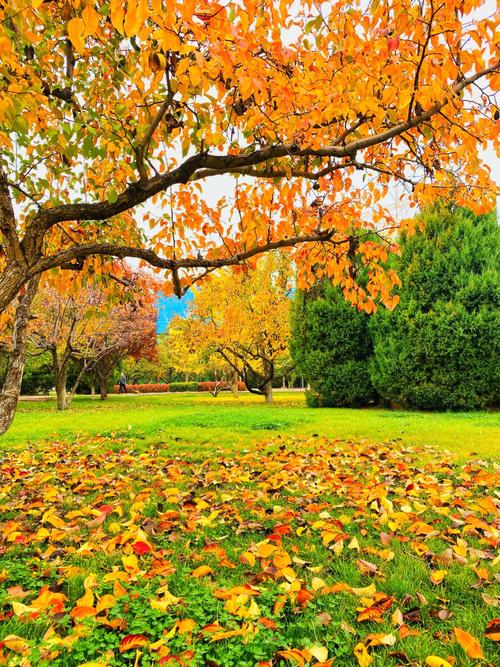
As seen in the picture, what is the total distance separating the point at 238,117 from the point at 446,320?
34.6 feet

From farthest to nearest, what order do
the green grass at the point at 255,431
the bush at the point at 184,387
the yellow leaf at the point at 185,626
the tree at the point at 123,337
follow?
1. the bush at the point at 184,387
2. the tree at the point at 123,337
3. the green grass at the point at 255,431
4. the yellow leaf at the point at 185,626

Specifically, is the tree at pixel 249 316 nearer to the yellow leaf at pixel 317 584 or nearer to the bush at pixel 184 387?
the yellow leaf at pixel 317 584

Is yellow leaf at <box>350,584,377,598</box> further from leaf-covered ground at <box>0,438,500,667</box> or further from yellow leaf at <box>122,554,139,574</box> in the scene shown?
yellow leaf at <box>122,554,139,574</box>

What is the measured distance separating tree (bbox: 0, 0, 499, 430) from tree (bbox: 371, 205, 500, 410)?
26.6 feet

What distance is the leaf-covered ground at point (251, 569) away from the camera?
5.82ft

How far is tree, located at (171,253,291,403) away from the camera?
18.0 m

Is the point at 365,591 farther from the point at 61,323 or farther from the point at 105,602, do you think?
the point at 61,323

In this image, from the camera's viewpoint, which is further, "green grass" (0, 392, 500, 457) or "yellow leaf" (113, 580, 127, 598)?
→ "green grass" (0, 392, 500, 457)

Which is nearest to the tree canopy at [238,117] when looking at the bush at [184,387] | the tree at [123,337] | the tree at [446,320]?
the tree at [123,337]

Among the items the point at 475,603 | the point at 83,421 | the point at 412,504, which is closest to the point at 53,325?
the point at 83,421

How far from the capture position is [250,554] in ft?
8.42

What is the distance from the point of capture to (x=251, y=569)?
250cm

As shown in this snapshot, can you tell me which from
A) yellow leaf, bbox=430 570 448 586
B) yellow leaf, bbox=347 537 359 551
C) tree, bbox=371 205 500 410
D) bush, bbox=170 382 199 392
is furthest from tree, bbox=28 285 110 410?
bush, bbox=170 382 199 392

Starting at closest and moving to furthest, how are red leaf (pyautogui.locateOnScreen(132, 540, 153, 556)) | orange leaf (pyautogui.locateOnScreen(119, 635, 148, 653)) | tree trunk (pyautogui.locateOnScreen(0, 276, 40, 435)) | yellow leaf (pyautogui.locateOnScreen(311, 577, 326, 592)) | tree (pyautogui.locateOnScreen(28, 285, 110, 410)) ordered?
orange leaf (pyautogui.locateOnScreen(119, 635, 148, 653))
yellow leaf (pyautogui.locateOnScreen(311, 577, 326, 592))
red leaf (pyautogui.locateOnScreen(132, 540, 153, 556))
tree trunk (pyautogui.locateOnScreen(0, 276, 40, 435))
tree (pyautogui.locateOnScreen(28, 285, 110, 410))
